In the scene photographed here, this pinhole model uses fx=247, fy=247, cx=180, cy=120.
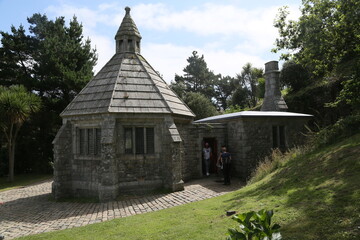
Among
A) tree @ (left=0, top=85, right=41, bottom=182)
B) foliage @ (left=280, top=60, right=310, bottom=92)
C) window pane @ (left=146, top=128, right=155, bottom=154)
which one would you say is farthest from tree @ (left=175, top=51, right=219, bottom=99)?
window pane @ (left=146, top=128, right=155, bottom=154)

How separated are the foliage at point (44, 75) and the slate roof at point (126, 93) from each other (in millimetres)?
11149

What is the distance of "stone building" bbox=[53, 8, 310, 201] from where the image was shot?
11.1 metres

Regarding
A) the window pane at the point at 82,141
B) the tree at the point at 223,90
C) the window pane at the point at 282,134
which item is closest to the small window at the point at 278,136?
the window pane at the point at 282,134

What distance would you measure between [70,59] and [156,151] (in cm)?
1793

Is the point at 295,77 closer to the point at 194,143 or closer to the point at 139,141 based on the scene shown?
the point at 194,143

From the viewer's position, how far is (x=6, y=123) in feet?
62.1

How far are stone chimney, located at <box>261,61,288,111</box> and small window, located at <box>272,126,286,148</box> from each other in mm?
6366

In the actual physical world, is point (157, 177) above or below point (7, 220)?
above

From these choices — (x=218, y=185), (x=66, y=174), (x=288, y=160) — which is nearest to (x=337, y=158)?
(x=288, y=160)

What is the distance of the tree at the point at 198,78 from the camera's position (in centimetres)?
5175

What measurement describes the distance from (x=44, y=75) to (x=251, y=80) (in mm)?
33671

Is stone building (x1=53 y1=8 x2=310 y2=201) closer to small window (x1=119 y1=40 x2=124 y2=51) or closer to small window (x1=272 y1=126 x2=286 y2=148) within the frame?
small window (x1=119 y1=40 x2=124 y2=51)

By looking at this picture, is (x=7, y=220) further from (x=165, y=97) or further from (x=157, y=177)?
(x=165, y=97)

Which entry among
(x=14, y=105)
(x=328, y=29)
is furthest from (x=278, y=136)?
(x=14, y=105)
